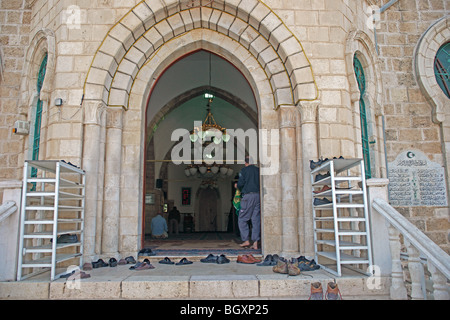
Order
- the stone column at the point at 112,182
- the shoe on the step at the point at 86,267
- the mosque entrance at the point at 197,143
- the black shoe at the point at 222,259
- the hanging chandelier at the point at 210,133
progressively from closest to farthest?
the shoe on the step at the point at 86,267
the black shoe at the point at 222,259
the stone column at the point at 112,182
the hanging chandelier at the point at 210,133
the mosque entrance at the point at 197,143

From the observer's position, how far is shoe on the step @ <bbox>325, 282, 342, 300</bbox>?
138 inches

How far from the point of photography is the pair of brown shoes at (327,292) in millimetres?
3515

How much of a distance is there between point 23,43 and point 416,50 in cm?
777

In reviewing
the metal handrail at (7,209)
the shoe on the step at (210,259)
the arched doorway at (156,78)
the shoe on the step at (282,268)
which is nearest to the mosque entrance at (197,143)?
the arched doorway at (156,78)

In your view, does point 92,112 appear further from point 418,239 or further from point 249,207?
point 418,239

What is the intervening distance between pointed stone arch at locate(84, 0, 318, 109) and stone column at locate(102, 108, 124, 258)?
287 mm

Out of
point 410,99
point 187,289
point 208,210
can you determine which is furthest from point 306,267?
point 208,210

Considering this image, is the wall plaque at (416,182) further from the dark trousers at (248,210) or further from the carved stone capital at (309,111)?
the dark trousers at (248,210)

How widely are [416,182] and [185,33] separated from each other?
5119 millimetres

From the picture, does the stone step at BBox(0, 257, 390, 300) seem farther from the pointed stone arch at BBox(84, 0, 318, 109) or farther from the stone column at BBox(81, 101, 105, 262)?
the pointed stone arch at BBox(84, 0, 318, 109)

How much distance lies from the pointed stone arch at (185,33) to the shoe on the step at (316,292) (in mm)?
2799

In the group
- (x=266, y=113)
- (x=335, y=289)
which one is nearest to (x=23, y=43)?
(x=266, y=113)

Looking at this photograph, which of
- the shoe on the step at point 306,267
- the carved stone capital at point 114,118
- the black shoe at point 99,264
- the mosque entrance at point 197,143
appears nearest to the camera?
the shoe on the step at point 306,267
